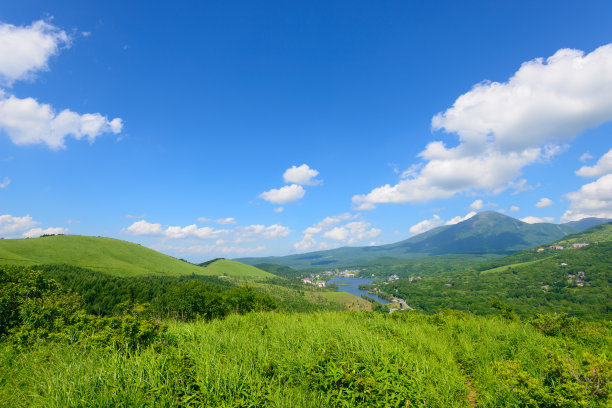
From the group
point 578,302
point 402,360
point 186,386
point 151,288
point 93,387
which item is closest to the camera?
point 93,387

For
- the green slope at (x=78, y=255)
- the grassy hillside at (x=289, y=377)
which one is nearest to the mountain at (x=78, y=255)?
the green slope at (x=78, y=255)

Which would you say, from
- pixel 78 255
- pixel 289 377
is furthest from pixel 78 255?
pixel 289 377

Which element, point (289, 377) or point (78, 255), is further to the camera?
point (78, 255)

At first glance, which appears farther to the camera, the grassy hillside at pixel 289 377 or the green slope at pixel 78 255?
the green slope at pixel 78 255

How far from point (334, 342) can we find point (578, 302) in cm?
21632

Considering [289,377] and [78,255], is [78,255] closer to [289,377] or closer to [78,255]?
[78,255]

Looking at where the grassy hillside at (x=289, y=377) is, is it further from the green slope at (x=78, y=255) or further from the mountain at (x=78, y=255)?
the green slope at (x=78, y=255)

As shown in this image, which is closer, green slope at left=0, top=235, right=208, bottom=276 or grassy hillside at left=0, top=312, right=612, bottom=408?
grassy hillside at left=0, top=312, right=612, bottom=408

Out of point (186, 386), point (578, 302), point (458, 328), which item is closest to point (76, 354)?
point (186, 386)

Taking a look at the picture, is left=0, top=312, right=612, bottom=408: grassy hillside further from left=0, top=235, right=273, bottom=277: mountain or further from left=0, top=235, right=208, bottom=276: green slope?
left=0, top=235, right=208, bottom=276: green slope

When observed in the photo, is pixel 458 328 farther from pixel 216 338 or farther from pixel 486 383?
pixel 216 338

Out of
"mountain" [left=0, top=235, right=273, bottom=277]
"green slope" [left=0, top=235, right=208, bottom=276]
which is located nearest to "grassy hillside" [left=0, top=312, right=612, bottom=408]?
"mountain" [left=0, top=235, right=273, bottom=277]

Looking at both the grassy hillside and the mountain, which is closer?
the grassy hillside

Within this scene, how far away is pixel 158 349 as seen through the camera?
24.3ft
